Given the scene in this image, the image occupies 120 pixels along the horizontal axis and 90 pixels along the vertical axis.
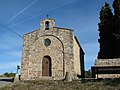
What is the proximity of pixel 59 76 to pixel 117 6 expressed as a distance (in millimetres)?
12944

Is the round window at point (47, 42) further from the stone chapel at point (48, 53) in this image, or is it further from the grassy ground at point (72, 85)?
the grassy ground at point (72, 85)

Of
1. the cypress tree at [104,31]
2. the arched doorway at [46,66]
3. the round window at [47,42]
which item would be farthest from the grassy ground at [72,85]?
the cypress tree at [104,31]

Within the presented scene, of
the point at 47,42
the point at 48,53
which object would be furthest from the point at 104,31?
the point at 48,53

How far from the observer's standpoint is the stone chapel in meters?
26.1

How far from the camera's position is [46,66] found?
88.1 feet

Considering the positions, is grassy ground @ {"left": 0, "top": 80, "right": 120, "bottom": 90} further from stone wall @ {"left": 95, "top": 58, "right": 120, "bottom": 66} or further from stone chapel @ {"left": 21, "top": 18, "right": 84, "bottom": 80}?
stone chapel @ {"left": 21, "top": 18, "right": 84, "bottom": 80}

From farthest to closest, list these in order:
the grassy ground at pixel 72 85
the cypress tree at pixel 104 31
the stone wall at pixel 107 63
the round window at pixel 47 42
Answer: the cypress tree at pixel 104 31, the round window at pixel 47 42, the stone wall at pixel 107 63, the grassy ground at pixel 72 85

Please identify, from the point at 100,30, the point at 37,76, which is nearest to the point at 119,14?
the point at 100,30

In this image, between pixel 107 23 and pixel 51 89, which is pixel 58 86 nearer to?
pixel 51 89

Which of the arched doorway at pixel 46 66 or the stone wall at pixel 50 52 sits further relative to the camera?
the arched doorway at pixel 46 66

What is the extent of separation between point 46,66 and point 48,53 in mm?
1666

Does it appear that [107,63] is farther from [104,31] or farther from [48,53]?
[104,31]

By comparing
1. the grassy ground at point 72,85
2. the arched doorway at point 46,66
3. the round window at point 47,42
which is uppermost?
the round window at point 47,42

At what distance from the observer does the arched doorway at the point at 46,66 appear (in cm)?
2666
